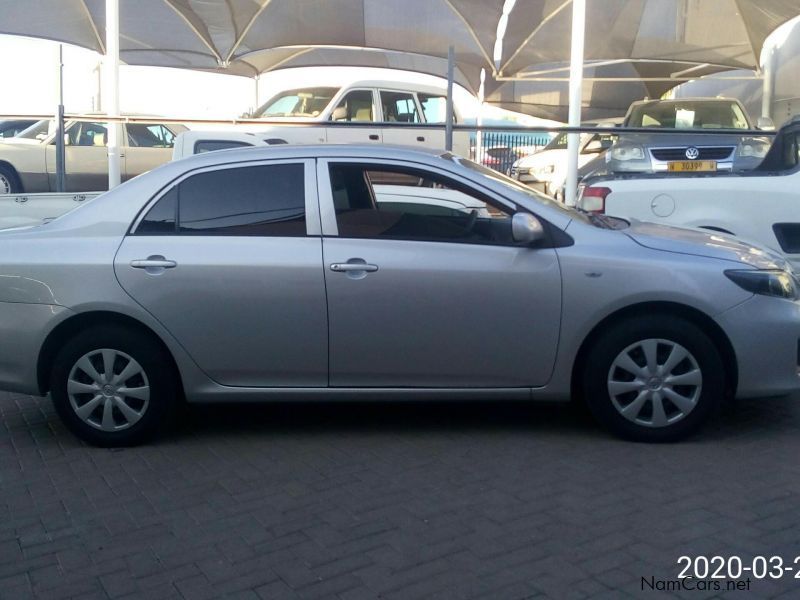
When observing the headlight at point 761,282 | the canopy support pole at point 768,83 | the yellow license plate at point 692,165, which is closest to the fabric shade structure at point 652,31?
the canopy support pole at point 768,83

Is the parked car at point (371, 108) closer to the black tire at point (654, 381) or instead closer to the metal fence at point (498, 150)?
the metal fence at point (498, 150)

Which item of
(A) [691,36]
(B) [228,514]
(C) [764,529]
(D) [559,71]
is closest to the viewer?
(C) [764,529]

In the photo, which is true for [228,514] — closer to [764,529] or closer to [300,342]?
[300,342]

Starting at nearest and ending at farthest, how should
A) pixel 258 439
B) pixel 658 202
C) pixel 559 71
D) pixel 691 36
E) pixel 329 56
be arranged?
pixel 258 439 < pixel 658 202 < pixel 691 36 < pixel 559 71 < pixel 329 56

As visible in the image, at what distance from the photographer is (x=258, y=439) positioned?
574 centimetres

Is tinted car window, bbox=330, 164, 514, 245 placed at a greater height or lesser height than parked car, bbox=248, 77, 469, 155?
lesser

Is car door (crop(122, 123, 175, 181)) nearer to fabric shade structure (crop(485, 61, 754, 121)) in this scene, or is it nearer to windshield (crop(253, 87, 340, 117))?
windshield (crop(253, 87, 340, 117))

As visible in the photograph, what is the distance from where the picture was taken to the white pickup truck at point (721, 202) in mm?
7438

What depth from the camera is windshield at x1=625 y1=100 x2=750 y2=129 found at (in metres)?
15.5

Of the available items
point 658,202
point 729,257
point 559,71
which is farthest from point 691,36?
point 729,257

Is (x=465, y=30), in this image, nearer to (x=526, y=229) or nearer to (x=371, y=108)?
(x=371, y=108)

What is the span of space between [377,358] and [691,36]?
55.5 ft

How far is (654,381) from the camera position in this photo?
5332 millimetres

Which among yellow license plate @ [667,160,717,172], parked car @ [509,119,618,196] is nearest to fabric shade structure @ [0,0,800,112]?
parked car @ [509,119,618,196]
